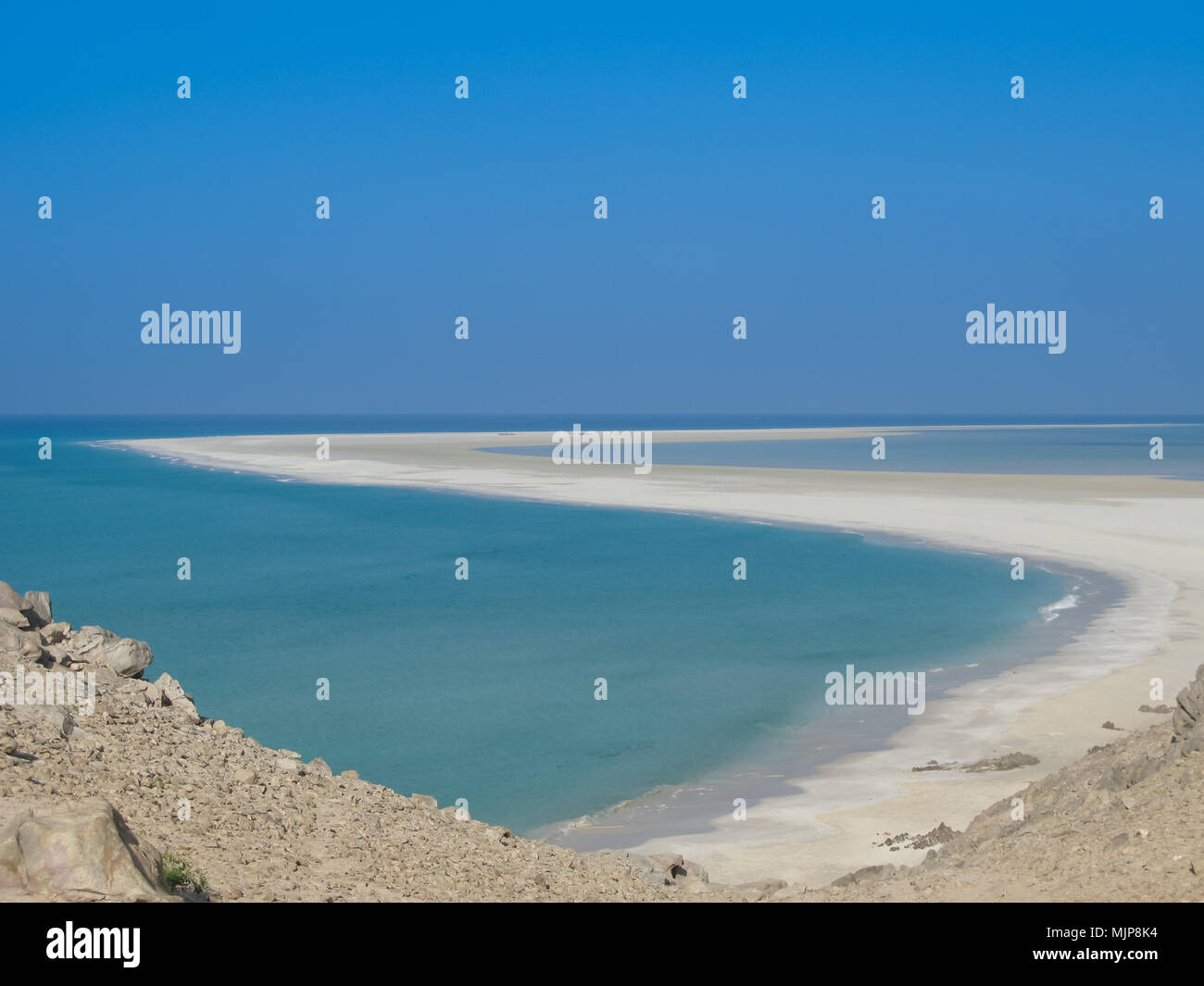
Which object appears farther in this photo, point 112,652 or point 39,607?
point 39,607

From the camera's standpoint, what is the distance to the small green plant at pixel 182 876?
223 inches

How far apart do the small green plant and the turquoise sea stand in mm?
5144

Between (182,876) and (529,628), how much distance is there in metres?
15.0

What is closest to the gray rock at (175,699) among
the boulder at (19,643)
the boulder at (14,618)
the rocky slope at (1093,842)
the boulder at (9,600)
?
the boulder at (19,643)

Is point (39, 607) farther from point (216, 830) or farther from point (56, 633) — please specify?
point (216, 830)

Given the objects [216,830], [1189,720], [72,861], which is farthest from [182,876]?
[1189,720]

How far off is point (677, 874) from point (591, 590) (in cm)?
1643

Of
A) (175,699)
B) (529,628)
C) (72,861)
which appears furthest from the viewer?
(529,628)

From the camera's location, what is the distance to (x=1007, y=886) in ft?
21.0

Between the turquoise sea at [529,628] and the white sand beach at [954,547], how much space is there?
1507mm

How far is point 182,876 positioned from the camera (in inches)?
228

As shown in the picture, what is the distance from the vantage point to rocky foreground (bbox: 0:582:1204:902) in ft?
18.0

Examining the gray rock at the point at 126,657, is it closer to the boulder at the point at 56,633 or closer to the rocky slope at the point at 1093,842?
the boulder at the point at 56,633

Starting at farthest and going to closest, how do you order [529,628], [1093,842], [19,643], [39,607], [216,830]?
[529,628] → [39,607] → [19,643] → [216,830] → [1093,842]
